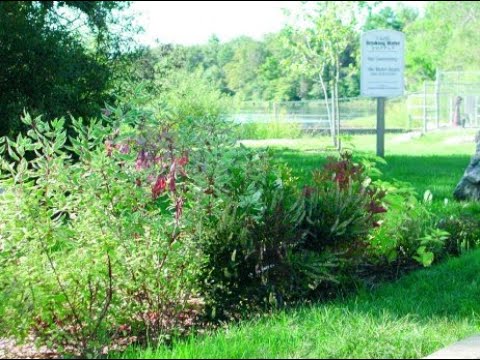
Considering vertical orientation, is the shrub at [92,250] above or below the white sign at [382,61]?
below

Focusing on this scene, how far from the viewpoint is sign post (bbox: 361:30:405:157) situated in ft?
58.3

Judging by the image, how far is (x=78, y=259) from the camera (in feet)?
15.0

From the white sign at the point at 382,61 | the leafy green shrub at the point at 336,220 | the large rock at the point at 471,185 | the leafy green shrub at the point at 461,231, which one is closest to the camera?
the leafy green shrub at the point at 336,220

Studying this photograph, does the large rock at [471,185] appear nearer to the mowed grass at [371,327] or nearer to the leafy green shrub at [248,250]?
the mowed grass at [371,327]

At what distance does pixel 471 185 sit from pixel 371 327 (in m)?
5.88

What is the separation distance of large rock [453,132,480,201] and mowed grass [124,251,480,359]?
3.43 meters

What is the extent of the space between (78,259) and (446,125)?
31784 millimetres

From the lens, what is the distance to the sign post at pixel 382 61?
1777 cm

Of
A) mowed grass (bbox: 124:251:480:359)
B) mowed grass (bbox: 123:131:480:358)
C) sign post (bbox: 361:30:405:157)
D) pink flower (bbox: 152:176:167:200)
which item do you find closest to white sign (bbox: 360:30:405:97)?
sign post (bbox: 361:30:405:157)

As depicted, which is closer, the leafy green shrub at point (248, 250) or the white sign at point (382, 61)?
the leafy green shrub at point (248, 250)

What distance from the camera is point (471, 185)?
9.71m

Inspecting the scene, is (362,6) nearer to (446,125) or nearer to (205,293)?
(446,125)

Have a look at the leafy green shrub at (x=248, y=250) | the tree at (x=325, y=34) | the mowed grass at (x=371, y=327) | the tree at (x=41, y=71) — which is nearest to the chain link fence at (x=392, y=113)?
the tree at (x=325, y=34)

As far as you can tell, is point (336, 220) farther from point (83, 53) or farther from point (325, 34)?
point (325, 34)
